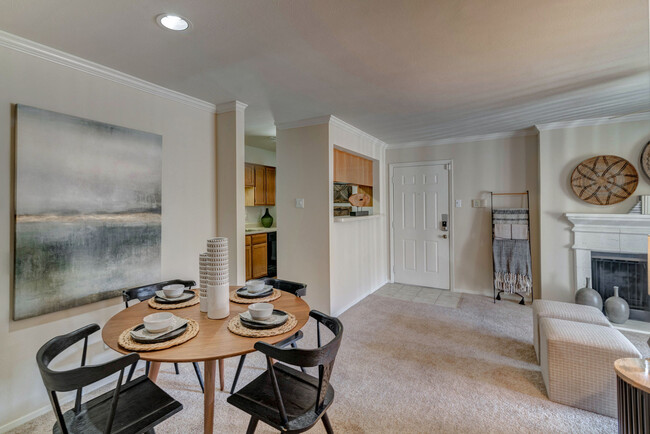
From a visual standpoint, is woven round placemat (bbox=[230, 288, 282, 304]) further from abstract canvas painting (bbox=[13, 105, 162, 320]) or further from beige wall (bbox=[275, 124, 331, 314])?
beige wall (bbox=[275, 124, 331, 314])

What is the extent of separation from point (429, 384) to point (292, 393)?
1292mm

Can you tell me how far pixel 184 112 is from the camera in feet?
9.14

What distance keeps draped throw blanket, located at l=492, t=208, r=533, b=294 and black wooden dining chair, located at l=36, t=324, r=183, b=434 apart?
415 centimetres

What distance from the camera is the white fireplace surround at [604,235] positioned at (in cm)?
322

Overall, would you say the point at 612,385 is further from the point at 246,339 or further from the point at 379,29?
the point at 379,29

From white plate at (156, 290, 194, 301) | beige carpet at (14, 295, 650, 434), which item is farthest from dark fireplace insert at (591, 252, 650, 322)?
white plate at (156, 290, 194, 301)

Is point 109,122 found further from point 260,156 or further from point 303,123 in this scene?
point 260,156

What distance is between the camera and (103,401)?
140cm

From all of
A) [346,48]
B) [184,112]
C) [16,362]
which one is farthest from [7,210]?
[346,48]

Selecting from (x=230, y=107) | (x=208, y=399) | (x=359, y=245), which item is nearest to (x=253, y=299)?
(x=208, y=399)

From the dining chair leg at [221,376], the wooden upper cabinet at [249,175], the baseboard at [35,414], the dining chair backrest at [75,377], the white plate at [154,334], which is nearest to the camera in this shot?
the dining chair backrest at [75,377]

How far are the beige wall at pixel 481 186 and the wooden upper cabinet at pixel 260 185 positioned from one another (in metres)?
3.00

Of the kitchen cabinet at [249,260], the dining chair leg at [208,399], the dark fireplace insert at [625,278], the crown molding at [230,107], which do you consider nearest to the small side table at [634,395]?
the dining chair leg at [208,399]

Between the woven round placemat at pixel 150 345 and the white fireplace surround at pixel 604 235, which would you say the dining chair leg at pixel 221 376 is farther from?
the white fireplace surround at pixel 604 235
